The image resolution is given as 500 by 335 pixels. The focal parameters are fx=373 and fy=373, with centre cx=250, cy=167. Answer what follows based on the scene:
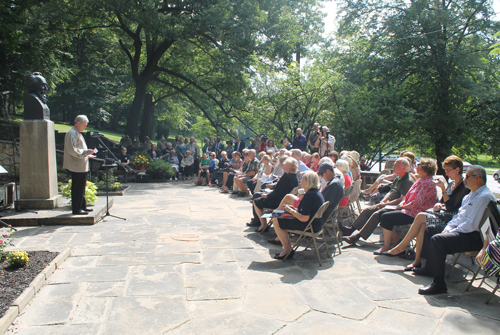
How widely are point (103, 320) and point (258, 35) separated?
16.3m

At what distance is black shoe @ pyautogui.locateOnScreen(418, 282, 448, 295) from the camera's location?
381cm

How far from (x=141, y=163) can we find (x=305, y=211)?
1136cm

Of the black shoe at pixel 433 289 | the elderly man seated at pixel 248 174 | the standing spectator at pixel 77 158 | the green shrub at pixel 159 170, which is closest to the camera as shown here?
the black shoe at pixel 433 289

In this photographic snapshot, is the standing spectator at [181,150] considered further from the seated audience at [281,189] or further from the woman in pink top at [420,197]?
the woman in pink top at [420,197]

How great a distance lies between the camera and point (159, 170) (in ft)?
48.5

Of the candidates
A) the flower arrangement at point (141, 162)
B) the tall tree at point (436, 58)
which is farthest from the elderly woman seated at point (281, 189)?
the tall tree at point (436, 58)

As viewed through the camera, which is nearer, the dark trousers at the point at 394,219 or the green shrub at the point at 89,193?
the dark trousers at the point at 394,219

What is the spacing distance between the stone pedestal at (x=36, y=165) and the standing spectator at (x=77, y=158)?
2.18 ft

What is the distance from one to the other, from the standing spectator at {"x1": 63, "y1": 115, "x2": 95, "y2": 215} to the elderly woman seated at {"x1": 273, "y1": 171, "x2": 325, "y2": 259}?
12.2ft

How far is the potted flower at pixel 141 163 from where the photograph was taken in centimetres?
1494

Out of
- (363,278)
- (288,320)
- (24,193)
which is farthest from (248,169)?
(288,320)

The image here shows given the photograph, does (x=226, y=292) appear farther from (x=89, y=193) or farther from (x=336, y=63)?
(x=336, y=63)

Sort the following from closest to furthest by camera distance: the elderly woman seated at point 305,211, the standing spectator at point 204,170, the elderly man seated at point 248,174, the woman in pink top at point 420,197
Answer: the elderly woman seated at point 305,211, the woman in pink top at point 420,197, the elderly man seated at point 248,174, the standing spectator at point 204,170

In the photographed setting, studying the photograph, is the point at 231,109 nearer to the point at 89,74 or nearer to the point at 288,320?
the point at 89,74
